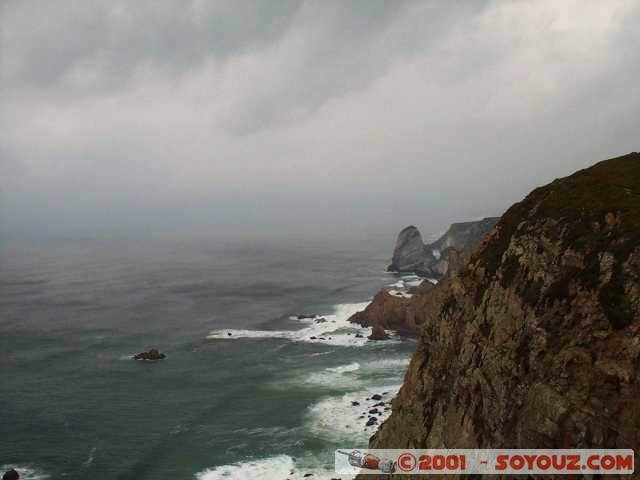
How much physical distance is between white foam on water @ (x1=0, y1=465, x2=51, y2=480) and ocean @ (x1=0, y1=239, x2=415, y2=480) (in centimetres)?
20

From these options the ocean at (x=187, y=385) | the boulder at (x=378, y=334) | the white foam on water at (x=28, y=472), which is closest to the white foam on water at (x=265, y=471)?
the ocean at (x=187, y=385)

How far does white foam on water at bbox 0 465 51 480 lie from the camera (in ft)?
154

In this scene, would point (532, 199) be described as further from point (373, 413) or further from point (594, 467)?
point (373, 413)

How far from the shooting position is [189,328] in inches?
4146

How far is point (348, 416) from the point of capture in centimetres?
5875

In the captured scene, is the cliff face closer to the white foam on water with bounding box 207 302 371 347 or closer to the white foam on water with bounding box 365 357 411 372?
the white foam on water with bounding box 365 357 411 372

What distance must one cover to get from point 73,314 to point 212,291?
43629 millimetres

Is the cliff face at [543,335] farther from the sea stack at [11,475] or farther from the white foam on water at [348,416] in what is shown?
the sea stack at [11,475]

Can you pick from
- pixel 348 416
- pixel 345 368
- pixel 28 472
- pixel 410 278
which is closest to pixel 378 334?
pixel 345 368

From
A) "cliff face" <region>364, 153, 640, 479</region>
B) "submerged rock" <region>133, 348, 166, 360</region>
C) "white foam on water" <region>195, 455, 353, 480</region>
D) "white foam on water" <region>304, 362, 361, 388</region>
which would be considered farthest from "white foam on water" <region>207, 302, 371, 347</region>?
"cliff face" <region>364, 153, 640, 479</region>

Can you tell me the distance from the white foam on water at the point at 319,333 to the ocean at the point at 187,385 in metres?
0.40

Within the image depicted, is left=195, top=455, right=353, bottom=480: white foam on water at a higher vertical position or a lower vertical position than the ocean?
lower

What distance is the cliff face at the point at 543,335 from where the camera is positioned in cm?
2147

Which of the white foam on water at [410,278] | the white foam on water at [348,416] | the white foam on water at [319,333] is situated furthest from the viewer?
the white foam on water at [410,278]
